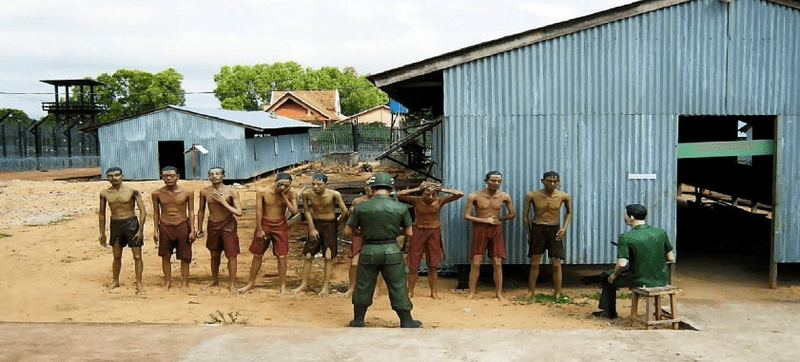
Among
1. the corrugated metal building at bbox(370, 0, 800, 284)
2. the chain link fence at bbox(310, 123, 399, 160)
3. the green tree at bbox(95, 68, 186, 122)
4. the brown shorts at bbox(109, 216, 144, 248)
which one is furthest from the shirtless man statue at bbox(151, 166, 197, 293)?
the green tree at bbox(95, 68, 186, 122)

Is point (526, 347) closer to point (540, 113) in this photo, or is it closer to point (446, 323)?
point (446, 323)

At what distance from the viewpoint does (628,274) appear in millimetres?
7281

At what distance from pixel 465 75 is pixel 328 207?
8.83 feet

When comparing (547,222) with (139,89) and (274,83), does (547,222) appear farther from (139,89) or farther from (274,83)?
(274,83)

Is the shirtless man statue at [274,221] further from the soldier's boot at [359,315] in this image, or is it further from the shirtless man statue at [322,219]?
the soldier's boot at [359,315]

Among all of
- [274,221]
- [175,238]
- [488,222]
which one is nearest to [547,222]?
[488,222]

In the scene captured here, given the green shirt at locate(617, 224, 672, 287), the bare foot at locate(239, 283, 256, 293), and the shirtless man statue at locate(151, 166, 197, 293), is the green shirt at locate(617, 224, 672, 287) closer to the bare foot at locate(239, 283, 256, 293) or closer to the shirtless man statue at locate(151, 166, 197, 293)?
the bare foot at locate(239, 283, 256, 293)

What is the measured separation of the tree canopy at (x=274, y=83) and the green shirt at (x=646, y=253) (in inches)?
2555

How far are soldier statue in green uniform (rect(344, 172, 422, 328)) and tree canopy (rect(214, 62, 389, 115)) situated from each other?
64.8 metres

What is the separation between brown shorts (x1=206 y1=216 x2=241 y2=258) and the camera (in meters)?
9.07

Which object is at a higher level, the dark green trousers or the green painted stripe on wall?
the green painted stripe on wall

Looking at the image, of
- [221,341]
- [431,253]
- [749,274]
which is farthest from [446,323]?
[749,274]

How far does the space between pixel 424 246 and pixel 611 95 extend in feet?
11.3

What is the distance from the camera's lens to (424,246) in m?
8.78
